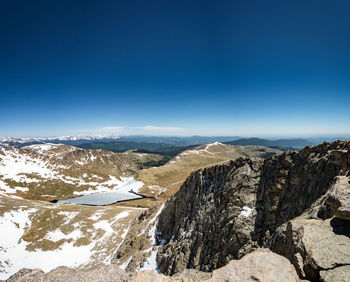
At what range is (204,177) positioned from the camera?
4019 cm

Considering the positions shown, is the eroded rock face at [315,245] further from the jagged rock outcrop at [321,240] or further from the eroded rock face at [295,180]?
the eroded rock face at [295,180]

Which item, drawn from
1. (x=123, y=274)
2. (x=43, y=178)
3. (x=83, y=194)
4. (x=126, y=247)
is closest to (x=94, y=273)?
(x=123, y=274)

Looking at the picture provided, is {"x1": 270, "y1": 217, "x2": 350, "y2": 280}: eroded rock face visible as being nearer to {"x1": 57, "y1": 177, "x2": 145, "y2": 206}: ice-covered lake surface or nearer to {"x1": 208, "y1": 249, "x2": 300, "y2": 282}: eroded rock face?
{"x1": 208, "y1": 249, "x2": 300, "y2": 282}: eroded rock face

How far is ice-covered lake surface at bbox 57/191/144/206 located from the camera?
149m

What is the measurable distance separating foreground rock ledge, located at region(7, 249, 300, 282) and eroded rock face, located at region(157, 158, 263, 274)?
1315cm

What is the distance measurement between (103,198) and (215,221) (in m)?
162

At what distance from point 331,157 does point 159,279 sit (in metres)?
20.8

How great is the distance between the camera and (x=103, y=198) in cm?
16438

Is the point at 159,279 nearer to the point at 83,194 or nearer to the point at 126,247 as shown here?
the point at 126,247

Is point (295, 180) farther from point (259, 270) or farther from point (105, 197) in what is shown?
point (105, 197)

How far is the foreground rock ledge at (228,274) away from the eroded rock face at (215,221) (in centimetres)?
1315

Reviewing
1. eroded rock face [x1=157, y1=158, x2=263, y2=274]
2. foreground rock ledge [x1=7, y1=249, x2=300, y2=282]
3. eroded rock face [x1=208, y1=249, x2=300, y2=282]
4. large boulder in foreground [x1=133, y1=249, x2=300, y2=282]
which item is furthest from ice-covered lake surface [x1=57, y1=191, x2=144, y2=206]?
eroded rock face [x1=208, y1=249, x2=300, y2=282]

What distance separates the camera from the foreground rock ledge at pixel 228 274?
8602 millimetres

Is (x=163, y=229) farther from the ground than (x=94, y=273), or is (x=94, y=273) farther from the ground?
(x=94, y=273)
